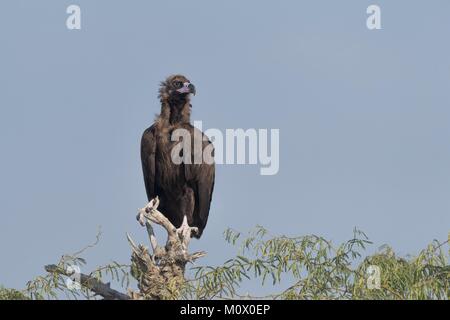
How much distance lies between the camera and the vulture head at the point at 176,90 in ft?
57.4

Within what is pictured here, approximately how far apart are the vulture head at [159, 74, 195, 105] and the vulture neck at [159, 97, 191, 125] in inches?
0.6

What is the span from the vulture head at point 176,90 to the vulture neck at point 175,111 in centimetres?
1

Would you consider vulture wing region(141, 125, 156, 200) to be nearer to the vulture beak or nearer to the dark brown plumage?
the dark brown plumage

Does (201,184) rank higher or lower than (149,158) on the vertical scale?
lower

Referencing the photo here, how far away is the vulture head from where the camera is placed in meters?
17.5

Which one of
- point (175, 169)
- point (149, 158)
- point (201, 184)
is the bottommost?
point (201, 184)

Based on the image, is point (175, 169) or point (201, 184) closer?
point (175, 169)

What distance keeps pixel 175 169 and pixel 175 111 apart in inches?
33.7

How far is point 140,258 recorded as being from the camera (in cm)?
1401

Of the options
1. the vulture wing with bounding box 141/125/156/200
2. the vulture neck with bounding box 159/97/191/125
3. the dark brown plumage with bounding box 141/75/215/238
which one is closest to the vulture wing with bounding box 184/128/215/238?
the dark brown plumage with bounding box 141/75/215/238

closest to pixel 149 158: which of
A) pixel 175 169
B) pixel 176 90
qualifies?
pixel 175 169

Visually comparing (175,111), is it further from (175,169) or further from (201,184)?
(201,184)

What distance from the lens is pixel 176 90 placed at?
57.6 ft
